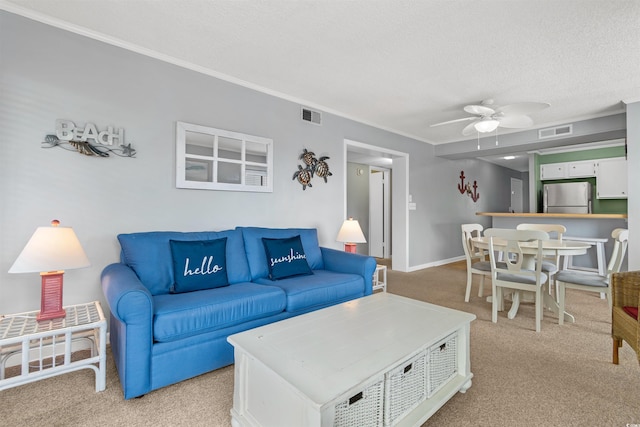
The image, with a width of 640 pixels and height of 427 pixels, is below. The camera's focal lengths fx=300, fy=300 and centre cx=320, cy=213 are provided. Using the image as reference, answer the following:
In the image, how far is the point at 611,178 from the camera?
5996 millimetres

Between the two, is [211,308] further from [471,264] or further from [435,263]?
[435,263]

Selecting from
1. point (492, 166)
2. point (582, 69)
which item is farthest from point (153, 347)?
point (492, 166)

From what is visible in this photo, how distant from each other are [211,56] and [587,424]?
142 inches

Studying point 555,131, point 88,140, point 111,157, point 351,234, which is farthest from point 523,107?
point 88,140

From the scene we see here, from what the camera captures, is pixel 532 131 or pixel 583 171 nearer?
pixel 532 131

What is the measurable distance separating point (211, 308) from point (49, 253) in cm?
98

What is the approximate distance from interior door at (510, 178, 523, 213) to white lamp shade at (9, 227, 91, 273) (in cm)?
1041

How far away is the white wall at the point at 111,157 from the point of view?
2.09m

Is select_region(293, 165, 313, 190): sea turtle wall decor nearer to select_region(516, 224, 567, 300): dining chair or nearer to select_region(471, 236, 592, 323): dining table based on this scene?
select_region(471, 236, 592, 323): dining table

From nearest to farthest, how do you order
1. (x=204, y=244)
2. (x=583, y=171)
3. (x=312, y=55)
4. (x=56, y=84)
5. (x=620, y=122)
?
(x=56, y=84) → (x=204, y=244) → (x=312, y=55) → (x=620, y=122) → (x=583, y=171)

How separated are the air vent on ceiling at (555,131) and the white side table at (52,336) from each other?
5.82 meters

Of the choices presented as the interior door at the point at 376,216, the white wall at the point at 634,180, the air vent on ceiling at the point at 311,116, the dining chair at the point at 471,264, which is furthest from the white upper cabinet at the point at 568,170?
the air vent on ceiling at the point at 311,116

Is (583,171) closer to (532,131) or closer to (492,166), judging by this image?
(492,166)

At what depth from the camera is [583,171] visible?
249 inches
